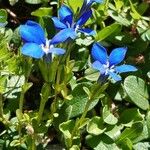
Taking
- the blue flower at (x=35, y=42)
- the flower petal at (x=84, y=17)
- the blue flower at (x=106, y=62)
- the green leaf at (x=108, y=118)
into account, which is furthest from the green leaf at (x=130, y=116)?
the blue flower at (x=35, y=42)

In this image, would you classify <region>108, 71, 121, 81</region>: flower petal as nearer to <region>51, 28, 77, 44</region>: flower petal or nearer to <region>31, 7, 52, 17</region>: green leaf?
<region>51, 28, 77, 44</region>: flower petal

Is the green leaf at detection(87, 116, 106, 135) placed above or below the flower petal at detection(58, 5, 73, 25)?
below

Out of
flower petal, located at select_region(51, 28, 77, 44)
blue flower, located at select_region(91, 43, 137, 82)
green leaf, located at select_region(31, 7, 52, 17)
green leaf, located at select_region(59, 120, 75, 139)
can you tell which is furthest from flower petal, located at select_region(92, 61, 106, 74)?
green leaf, located at select_region(31, 7, 52, 17)

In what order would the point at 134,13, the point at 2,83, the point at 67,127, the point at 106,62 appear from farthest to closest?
1. the point at 134,13
2. the point at 67,127
3. the point at 2,83
4. the point at 106,62

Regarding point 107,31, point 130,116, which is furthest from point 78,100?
point 107,31

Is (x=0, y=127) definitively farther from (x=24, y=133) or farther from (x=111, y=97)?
(x=111, y=97)

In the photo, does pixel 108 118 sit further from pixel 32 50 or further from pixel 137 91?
pixel 32 50

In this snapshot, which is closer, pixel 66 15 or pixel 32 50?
pixel 32 50
